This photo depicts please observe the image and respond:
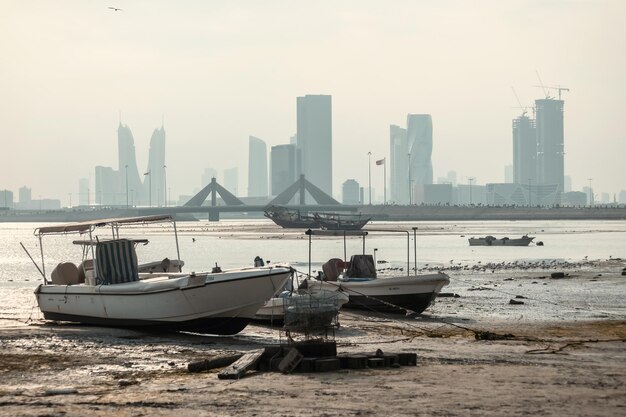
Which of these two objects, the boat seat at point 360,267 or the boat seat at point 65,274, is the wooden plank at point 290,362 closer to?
the boat seat at point 65,274

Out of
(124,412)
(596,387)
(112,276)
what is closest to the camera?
(124,412)

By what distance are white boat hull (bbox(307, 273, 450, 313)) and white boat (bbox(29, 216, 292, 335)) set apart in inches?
233

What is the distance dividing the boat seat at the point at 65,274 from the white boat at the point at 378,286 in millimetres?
5936

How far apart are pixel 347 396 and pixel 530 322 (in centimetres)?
1333

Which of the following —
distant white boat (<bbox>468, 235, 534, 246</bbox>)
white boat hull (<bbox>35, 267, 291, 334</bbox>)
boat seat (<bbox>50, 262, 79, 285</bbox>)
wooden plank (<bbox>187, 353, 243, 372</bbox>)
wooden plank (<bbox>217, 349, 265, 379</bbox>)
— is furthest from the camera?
distant white boat (<bbox>468, 235, 534, 246</bbox>)

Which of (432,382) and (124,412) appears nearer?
(124,412)

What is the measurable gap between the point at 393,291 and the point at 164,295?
778 cm

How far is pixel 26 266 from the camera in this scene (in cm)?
6475

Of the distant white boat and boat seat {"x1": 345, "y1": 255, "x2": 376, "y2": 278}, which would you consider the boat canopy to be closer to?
boat seat {"x1": 345, "y1": 255, "x2": 376, "y2": 278}

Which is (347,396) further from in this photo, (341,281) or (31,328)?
(341,281)

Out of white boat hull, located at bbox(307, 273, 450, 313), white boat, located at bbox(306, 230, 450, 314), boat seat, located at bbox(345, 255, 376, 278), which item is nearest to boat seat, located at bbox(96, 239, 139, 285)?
white boat, located at bbox(306, 230, 450, 314)

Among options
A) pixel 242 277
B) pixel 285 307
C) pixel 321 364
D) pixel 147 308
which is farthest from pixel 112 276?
pixel 321 364

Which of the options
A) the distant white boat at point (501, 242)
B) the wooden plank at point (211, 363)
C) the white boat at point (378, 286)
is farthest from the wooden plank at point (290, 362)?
the distant white boat at point (501, 242)

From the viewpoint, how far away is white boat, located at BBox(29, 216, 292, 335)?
24.2 metres
